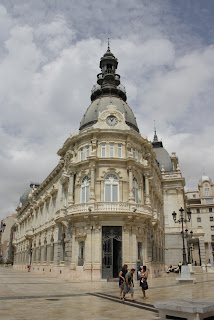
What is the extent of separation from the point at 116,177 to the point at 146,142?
20.4ft

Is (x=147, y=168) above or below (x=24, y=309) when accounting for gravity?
above

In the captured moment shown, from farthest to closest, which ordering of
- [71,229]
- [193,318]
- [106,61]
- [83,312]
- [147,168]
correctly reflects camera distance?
[106,61], [147,168], [71,229], [83,312], [193,318]

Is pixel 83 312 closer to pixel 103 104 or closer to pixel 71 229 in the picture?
pixel 71 229

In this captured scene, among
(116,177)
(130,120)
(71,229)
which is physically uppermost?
(130,120)

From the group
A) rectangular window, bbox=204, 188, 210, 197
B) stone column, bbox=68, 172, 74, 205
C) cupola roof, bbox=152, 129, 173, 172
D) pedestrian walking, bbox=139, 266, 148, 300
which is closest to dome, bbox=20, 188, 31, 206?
cupola roof, bbox=152, 129, 173, 172

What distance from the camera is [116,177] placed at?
2938 cm

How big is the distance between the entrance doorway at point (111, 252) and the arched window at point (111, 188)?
3060 millimetres

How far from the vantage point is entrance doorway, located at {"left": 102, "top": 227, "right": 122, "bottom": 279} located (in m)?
26.2

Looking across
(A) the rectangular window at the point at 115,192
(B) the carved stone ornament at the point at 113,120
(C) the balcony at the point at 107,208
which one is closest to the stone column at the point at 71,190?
(C) the balcony at the point at 107,208

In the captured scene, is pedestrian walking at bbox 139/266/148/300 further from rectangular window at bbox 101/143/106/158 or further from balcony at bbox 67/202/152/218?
rectangular window at bbox 101/143/106/158

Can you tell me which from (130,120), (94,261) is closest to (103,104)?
(130,120)

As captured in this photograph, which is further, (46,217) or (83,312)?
(46,217)

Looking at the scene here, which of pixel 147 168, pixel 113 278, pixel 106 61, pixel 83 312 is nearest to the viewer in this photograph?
pixel 83 312

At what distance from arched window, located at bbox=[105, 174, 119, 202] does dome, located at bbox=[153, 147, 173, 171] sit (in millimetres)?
24018
